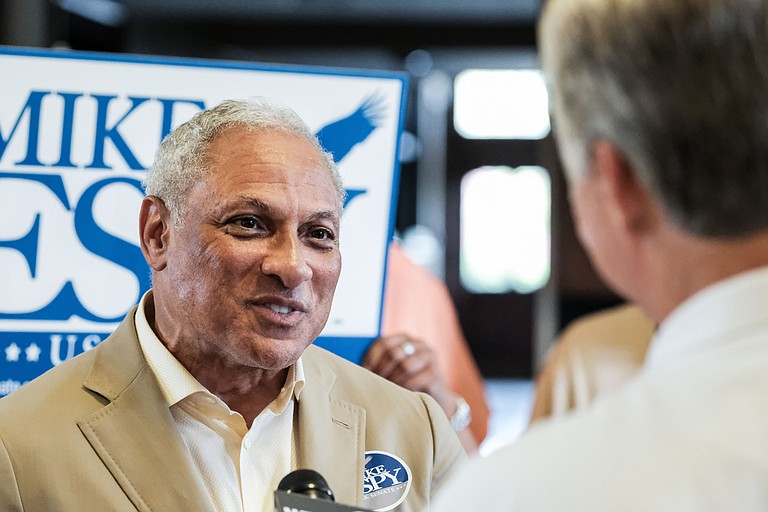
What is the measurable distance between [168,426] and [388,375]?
55cm

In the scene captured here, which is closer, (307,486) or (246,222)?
(307,486)

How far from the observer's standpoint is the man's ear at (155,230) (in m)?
1.55

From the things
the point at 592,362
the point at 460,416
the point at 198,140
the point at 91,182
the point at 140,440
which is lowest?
the point at 460,416

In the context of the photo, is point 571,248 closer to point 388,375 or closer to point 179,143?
point 388,375

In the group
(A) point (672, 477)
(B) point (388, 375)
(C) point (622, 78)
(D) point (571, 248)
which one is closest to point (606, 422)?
(A) point (672, 477)

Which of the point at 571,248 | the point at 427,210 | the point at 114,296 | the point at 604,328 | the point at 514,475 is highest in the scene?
the point at 514,475

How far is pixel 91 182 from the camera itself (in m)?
1.81

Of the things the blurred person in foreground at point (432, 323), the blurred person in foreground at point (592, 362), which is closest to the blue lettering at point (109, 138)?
the blurred person in foreground at point (432, 323)

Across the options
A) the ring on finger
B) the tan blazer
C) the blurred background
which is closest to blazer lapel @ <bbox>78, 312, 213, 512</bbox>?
the tan blazer

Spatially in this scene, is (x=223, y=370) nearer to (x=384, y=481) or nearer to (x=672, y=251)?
(x=384, y=481)

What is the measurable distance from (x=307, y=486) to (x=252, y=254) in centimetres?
42

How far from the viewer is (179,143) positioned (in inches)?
59.8

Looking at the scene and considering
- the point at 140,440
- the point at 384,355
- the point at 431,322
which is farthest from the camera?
the point at 431,322

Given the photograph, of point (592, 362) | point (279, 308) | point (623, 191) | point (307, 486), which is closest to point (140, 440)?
point (279, 308)
